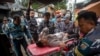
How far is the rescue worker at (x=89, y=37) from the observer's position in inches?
132

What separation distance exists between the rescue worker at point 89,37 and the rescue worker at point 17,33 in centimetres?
491

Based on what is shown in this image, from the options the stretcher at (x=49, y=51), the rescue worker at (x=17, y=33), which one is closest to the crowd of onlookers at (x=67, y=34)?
the rescue worker at (x=17, y=33)

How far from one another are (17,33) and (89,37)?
5520 millimetres

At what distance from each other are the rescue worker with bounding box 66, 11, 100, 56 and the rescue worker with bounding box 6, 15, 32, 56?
4908 mm

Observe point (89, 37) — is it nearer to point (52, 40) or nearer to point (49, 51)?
point (49, 51)

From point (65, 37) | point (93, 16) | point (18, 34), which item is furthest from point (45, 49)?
point (18, 34)

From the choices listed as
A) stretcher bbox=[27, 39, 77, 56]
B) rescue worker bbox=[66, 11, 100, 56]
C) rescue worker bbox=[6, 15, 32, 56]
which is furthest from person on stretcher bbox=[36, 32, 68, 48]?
rescue worker bbox=[6, 15, 32, 56]

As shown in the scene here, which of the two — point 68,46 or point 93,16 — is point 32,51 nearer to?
→ point 68,46

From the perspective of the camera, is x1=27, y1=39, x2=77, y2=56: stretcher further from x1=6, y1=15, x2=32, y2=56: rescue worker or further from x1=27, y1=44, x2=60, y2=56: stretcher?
x1=6, y1=15, x2=32, y2=56: rescue worker

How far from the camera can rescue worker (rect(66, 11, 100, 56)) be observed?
334 cm

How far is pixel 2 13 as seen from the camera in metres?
22.7

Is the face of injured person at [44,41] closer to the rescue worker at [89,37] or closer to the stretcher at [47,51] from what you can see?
the stretcher at [47,51]

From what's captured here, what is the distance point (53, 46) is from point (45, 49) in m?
0.18

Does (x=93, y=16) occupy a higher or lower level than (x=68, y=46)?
higher
